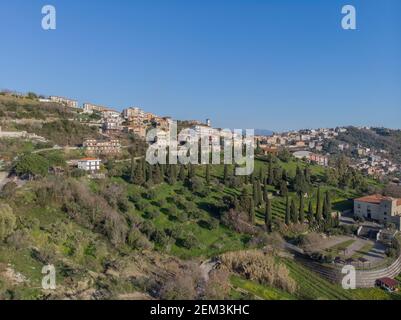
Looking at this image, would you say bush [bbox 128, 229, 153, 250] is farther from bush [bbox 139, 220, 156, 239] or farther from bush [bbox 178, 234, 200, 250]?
bush [bbox 178, 234, 200, 250]

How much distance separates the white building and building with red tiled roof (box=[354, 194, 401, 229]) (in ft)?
82.2

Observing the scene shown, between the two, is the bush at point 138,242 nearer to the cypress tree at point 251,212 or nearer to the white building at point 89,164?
the cypress tree at point 251,212

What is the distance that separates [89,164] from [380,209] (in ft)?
89.2

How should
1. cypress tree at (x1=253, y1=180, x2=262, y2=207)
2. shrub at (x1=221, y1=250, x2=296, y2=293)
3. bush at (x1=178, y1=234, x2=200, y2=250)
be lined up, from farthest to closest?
cypress tree at (x1=253, y1=180, x2=262, y2=207)
bush at (x1=178, y1=234, x2=200, y2=250)
shrub at (x1=221, y1=250, x2=296, y2=293)

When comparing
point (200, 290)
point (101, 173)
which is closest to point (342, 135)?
point (101, 173)

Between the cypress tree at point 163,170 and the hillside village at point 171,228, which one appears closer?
the hillside village at point 171,228

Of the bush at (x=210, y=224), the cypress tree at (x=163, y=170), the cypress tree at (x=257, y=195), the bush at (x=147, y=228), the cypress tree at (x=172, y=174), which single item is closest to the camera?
the bush at (x=147, y=228)

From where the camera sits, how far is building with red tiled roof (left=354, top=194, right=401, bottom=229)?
111ft

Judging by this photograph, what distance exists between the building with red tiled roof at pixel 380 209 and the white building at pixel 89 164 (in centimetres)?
2504

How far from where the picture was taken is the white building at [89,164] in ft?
109

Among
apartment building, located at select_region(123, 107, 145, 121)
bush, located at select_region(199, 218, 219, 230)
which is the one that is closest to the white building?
bush, located at select_region(199, 218, 219, 230)

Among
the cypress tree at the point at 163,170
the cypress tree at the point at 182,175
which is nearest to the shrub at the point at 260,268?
the cypress tree at the point at 182,175

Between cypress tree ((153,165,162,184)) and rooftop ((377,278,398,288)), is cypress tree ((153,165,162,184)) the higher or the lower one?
the higher one
